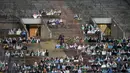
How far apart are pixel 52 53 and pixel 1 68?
6952 millimetres

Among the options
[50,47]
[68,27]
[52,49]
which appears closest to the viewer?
[52,49]

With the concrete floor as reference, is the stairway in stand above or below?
above

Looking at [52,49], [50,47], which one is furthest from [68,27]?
[52,49]

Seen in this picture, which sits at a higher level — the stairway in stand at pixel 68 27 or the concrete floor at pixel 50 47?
the stairway in stand at pixel 68 27

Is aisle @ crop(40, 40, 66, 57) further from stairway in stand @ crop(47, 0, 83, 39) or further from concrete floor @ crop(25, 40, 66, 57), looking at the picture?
stairway in stand @ crop(47, 0, 83, 39)

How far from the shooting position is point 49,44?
2014 inches

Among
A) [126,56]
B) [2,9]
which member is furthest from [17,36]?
[126,56]

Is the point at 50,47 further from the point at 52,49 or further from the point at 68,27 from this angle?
the point at 68,27

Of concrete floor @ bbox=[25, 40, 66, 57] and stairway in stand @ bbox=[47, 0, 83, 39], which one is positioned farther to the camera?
stairway in stand @ bbox=[47, 0, 83, 39]

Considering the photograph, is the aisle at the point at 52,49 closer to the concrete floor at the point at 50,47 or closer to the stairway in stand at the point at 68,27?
the concrete floor at the point at 50,47

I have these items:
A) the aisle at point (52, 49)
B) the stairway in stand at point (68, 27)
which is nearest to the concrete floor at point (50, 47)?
the aisle at point (52, 49)

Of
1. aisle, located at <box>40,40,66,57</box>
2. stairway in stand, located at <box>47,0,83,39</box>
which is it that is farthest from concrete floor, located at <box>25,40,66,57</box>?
stairway in stand, located at <box>47,0,83,39</box>

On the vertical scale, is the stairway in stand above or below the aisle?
above

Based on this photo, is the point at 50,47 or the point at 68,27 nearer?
the point at 50,47
